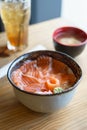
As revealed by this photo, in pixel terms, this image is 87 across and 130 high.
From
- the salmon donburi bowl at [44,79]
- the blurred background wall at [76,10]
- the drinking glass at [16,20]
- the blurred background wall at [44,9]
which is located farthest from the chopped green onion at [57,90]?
the blurred background wall at [76,10]

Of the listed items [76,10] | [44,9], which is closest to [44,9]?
[44,9]

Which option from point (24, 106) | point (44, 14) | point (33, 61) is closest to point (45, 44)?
point (33, 61)

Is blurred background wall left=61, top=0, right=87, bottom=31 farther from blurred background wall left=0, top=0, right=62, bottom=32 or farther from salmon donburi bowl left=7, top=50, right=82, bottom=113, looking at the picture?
salmon donburi bowl left=7, top=50, right=82, bottom=113

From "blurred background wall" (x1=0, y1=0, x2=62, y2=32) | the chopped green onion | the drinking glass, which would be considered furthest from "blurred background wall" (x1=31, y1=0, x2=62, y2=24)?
the chopped green onion

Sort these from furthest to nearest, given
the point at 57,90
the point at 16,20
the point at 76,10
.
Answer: the point at 76,10
the point at 16,20
the point at 57,90

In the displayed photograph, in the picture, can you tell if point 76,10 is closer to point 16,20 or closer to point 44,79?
point 16,20

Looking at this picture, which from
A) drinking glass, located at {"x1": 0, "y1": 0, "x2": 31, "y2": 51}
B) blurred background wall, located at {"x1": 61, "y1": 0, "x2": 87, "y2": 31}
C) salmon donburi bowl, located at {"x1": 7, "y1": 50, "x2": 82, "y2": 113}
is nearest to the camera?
salmon donburi bowl, located at {"x1": 7, "y1": 50, "x2": 82, "y2": 113}

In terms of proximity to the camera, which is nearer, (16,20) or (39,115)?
(39,115)
